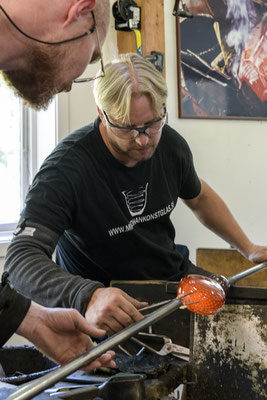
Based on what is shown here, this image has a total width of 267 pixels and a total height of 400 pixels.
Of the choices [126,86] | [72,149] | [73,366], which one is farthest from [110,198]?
[73,366]

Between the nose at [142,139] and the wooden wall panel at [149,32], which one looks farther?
the wooden wall panel at [149,32]

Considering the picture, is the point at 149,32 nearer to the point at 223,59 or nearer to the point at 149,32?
the point at 149,32

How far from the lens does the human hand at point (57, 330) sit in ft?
3.88

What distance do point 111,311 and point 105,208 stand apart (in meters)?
0.52

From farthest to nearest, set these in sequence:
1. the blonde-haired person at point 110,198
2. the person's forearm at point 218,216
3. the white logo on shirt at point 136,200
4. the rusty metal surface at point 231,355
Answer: the person's forearm at point 218,216 < the white logo on shirt at point 136,200 < the blonde-haired person at point 110,198 < the rusty metal surface at point 231,355

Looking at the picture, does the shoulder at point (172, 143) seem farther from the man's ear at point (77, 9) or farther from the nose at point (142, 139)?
the man's ear at point (77, 9)

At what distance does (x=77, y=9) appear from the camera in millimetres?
1118

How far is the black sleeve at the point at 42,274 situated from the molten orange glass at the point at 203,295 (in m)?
0.26

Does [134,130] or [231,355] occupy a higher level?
Answer: [134,130]

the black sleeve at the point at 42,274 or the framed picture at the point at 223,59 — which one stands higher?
the framed picture at the point at 223,59

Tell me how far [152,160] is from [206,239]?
1.19 metres

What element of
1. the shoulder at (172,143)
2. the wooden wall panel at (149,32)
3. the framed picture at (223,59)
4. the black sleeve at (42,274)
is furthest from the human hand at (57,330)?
the framed picture at (223,59)

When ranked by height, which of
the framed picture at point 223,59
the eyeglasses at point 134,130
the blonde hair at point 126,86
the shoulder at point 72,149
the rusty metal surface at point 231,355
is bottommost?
the rusty metal surface at point 231,355

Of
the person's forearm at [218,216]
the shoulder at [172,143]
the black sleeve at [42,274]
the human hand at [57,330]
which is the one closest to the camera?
the human hand at [57,330]
